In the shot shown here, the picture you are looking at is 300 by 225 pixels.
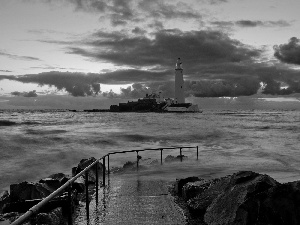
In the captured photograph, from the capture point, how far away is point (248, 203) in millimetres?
4238

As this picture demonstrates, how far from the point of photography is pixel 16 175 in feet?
51.4

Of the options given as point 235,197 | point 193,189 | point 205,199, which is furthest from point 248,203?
point 193,189

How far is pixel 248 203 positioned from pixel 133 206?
7.76ft

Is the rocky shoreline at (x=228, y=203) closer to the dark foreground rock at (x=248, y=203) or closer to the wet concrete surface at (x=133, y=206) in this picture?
the dark foreground rock at (x=248, y=203)

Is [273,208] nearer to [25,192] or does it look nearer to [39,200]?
[39,200]

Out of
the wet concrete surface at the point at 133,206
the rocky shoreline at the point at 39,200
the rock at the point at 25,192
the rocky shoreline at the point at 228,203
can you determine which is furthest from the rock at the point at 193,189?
the rock at the point at 25,192

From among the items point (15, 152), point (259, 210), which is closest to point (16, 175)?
point (15, 152)

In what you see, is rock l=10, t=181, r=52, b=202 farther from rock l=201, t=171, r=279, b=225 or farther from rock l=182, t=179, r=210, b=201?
rock l=201, t=171, r=279, b=225

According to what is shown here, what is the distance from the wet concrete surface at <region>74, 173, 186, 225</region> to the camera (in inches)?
199

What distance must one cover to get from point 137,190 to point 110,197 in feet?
2.64

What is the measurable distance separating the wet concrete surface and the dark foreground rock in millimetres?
449

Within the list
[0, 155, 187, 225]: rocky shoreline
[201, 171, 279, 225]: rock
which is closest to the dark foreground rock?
[201, 171, 279, 225]: rock

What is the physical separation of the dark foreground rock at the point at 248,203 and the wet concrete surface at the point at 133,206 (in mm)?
A: 449

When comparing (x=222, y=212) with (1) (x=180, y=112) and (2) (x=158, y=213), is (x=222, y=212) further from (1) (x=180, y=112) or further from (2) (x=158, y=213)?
(1) (x=180, y=112)
